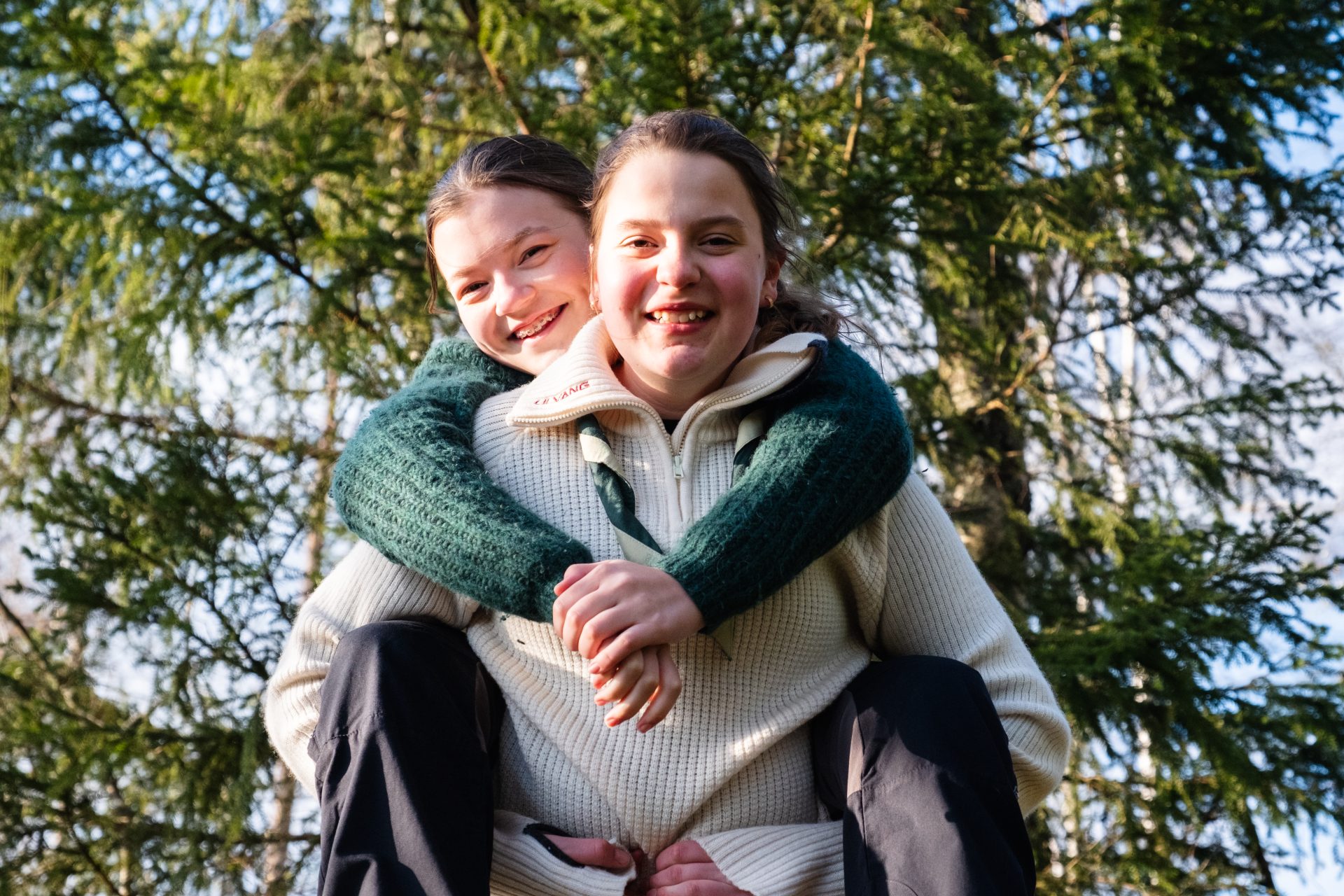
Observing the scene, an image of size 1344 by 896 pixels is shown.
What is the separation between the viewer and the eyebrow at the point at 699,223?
1.72m

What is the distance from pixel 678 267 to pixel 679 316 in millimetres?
68

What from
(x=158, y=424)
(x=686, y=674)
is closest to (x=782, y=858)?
(x=686, y=674)

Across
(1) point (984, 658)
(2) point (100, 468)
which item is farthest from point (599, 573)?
(2) point (100, 468)

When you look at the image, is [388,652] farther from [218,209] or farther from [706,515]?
[218,209]

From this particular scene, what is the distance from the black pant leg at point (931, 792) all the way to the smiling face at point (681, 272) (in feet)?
1.62

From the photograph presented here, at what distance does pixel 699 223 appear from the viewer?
172 centimetres

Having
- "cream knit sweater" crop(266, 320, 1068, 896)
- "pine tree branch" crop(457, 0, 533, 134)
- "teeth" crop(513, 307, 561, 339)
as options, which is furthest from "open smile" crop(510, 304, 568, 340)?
"pine tree branch" crop(457, 0, 533, 134)

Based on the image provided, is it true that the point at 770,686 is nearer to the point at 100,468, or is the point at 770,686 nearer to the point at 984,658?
the point at 984,658

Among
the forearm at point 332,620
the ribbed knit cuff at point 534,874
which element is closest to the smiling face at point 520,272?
the forearm at point 332,620

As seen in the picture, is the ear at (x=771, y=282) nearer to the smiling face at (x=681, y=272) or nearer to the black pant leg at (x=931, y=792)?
the smiling face at (x=681, y=272)

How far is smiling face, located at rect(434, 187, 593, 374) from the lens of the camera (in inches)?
81.3

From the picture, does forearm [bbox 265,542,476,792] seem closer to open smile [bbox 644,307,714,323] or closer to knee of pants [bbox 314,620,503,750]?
knee of pants [bbox 314,620,503,750]

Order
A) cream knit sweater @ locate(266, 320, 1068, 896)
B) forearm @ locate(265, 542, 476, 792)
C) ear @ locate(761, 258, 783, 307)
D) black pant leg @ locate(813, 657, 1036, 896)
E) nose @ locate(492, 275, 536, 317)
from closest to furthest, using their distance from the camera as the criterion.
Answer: black pant leg @ locate(813, 657, 1036, 896) < cream knit sweater @ locate(266, 320, 1068, 896) < forearm @ locate(265, 542, 476, 792) < ear @ locate(761, 258, 783, 307) < nose @ locate(492, 275, 536, 317)

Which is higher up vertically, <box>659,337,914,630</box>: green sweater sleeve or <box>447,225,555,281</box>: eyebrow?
<box>447,225,555,281</box>: eyebrow
